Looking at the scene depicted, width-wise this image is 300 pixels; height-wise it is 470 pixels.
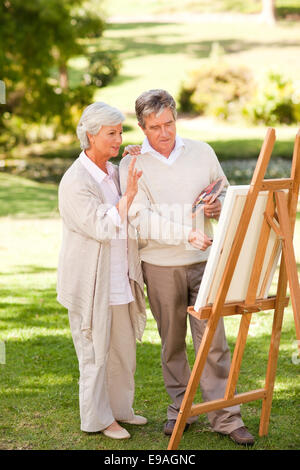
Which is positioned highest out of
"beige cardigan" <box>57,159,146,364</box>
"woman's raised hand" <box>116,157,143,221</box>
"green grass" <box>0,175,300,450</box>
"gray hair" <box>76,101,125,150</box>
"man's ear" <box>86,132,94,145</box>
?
"gray hair" <box>76,101,125,150</box>

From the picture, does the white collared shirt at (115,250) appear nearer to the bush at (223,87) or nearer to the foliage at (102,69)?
the bush at (223,87)

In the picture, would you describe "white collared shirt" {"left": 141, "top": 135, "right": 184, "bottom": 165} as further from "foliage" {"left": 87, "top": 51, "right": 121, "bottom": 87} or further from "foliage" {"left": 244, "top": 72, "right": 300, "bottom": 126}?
"foliage" {"left": 87, "top": 51, "right": 121, "bottom": 87}

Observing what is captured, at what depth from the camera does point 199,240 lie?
382 cm

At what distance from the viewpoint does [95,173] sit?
4.00m

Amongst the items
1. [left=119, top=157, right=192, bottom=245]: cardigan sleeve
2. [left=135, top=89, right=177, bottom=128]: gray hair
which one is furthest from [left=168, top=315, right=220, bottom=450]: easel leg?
[left=135, top=89, right=177, bottom=128]: gray hair

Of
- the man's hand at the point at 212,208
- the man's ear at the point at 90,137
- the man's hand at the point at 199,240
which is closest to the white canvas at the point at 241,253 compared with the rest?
the man's hand at the point at 199,240

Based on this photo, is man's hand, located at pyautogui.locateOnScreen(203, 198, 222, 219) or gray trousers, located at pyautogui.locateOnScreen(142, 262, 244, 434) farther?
gray trousers, located at pyautogui.locateOnScreen(142, 262, 244, 434)

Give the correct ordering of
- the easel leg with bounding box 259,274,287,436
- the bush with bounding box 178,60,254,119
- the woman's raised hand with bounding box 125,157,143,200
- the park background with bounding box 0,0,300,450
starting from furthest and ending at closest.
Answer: the bush with bounding box 178,60,254,119, the park background with bounding box 0,0,300,450, the easel leg with bounding box 259,274,287,436, the woman's raised hand with bounding box 125,157,143,200

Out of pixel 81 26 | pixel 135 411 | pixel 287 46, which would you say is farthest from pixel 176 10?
pixel 135 411

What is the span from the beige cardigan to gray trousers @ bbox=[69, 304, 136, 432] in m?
0.07

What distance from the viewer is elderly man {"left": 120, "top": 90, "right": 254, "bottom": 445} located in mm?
3896

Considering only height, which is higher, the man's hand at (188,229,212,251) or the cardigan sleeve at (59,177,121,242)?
the cardigan sleeve at (59,177,121,242)

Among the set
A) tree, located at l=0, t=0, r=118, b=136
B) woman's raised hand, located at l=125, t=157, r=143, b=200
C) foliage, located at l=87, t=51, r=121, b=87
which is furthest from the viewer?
foliage, located at l=87, t=51, r=121, b=87
